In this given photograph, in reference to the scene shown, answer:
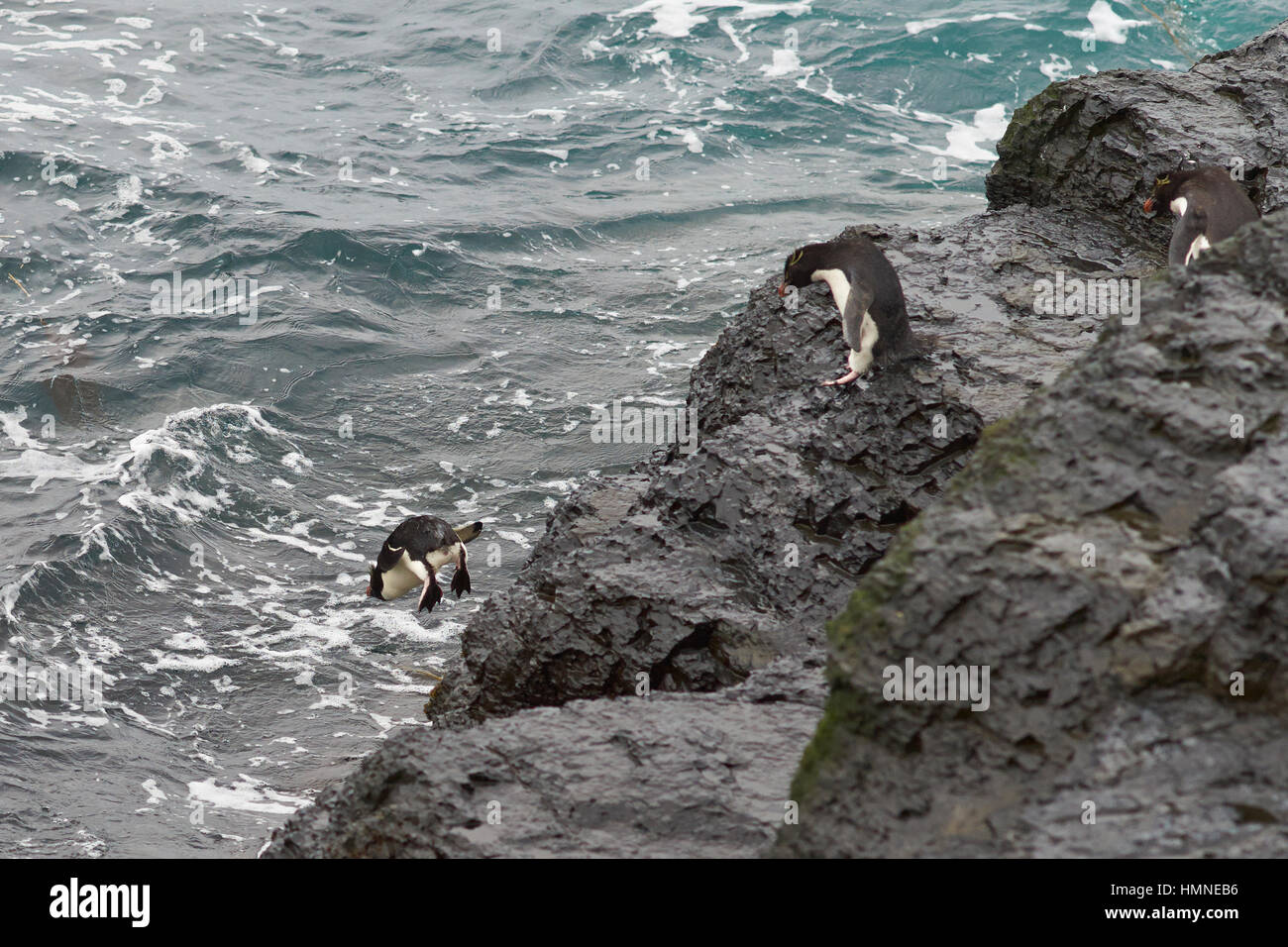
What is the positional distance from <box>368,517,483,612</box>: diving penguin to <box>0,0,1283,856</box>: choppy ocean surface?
96 centimetres

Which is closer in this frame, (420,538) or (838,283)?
(838,283)

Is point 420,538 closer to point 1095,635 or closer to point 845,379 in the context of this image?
point 845,379

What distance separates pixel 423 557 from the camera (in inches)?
371

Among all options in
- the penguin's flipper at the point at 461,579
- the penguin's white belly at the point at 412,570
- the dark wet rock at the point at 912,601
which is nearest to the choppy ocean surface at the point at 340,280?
the penguin's white belly at the point at 412,570

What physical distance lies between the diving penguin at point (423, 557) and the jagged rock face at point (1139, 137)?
539 cm

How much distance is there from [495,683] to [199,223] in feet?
51.8

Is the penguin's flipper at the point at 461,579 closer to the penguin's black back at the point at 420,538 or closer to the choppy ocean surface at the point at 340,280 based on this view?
the penguin's black back at the point at 420,538

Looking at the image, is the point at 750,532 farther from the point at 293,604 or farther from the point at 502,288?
the point at 502,288

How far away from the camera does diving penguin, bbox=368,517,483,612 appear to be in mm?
9406

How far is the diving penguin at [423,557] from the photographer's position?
30.9 ft

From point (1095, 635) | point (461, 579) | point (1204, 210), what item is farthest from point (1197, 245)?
point (461, 579)

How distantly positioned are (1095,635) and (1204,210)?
16.4ft

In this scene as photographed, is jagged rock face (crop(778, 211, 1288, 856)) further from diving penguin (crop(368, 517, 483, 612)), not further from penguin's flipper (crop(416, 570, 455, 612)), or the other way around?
diving penguin (crop(368, 517, 483, 612))

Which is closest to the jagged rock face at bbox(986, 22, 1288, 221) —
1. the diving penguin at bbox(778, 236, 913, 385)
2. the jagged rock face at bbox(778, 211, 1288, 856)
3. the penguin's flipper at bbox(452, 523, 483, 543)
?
the diving penguin at bbox(778, 236, 913, 385)
